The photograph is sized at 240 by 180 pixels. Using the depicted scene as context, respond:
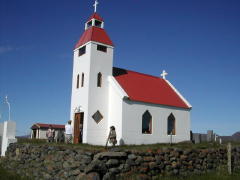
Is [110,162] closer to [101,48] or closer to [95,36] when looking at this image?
[101,48]

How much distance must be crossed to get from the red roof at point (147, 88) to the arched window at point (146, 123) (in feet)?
3.95

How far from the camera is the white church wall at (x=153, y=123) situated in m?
22.4

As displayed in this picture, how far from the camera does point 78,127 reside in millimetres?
23578

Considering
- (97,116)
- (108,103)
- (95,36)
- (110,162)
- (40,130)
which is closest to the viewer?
(110,162)

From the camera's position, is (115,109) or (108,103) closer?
(115,109)

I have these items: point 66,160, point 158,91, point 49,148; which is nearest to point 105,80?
point 158,91

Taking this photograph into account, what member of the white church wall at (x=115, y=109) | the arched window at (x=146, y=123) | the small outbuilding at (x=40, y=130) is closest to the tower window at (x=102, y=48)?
the white church wall at (x=115, y=109)

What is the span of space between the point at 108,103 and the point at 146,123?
3671 mm

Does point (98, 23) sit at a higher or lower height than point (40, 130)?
higher

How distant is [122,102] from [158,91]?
20.7 ft

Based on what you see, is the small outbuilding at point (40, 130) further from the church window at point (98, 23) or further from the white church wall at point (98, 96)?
the church window at point (98, 23)

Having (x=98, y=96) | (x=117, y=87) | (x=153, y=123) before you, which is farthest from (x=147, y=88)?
(x=98, y=96)

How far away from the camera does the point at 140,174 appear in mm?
13977

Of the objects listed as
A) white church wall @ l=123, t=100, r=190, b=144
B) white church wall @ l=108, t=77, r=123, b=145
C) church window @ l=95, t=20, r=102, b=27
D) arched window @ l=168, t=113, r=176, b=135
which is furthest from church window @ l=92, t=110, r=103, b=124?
church window @ l=95, t=20, r=102, b=27
